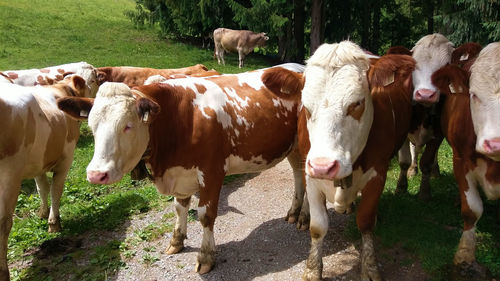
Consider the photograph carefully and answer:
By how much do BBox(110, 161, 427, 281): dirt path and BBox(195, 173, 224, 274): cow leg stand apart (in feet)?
0.38

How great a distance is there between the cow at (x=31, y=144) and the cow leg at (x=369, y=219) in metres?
3.70

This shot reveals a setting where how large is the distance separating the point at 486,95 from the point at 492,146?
0.51 m

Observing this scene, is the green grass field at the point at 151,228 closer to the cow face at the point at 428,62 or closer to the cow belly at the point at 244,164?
the cow belly at the point at 244,164

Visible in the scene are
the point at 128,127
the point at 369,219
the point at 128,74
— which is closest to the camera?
the point at 128,127

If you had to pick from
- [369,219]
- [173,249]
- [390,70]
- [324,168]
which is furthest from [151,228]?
[390,70]

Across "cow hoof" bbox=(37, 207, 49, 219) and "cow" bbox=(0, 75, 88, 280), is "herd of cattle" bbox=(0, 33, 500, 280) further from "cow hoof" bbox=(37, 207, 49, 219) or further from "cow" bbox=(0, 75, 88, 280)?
"cow hoof" bbox=(37, 207, 49, 219)

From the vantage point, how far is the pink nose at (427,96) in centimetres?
453

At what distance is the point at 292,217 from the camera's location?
215 inches

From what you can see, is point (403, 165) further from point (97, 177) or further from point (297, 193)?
point (97, 177)

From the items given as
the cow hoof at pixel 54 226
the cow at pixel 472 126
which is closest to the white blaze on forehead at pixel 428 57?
the cow at pixel 472 126

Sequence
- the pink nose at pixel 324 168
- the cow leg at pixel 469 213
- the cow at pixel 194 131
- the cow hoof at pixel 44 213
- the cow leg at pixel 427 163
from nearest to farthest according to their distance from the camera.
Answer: the pink nose at pixel 324 168
the cow at pixel 194 131
the cow leg at pixel 469 213
the cow leg at pixel 427 163
the cow hoof at pixel 44 213

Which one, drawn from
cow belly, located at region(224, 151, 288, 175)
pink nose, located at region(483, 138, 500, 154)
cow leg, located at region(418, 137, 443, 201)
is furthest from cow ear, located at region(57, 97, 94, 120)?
cow leg, located at region(418, 137, 443, 201)

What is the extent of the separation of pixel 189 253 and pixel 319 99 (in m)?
2.74

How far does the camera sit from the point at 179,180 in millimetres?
4367
